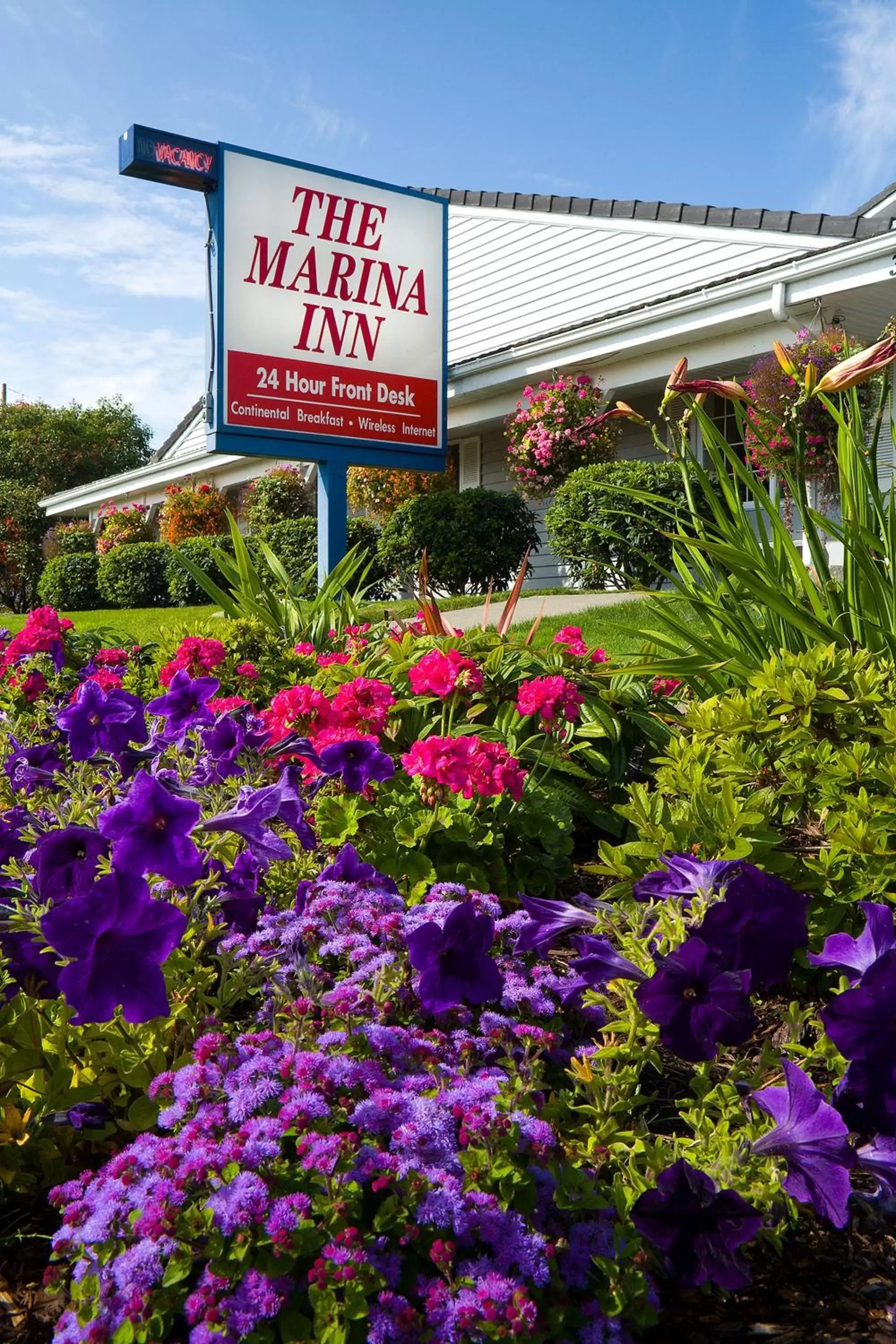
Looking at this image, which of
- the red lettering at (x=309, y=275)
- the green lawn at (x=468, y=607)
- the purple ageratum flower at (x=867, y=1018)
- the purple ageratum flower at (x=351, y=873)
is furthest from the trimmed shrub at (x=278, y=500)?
the purple ageratum flower at (x=867, y=1018)

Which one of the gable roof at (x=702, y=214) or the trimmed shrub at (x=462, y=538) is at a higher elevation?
the gable roof at (x=702, y=214)

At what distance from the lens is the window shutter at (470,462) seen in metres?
15.2

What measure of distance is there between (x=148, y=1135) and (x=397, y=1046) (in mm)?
344

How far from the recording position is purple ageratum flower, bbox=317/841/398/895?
1962 millimetres

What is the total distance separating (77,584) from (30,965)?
17.1m

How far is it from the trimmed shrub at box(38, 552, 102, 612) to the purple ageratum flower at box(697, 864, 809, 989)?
17.2 m

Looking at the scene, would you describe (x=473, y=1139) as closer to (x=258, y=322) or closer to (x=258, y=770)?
(x=258, y=770)

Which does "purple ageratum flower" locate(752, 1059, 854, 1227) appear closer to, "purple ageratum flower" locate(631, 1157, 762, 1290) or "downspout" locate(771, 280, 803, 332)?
"purple ageratum flower" locate(631, 1157, 762, 1290)

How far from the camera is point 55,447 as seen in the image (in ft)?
143

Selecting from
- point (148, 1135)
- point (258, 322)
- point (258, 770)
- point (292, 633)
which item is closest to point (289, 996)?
point (148, 1135)

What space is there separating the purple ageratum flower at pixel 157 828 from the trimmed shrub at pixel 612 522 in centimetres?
786

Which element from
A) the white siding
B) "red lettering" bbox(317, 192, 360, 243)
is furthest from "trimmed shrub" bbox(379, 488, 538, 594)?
"red lettering" bbox(317, 192, 360, 243)

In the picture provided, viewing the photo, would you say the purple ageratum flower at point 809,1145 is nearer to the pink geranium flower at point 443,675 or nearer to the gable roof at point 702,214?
the pink geranium flower at point 443,675

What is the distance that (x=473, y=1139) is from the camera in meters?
1.26
